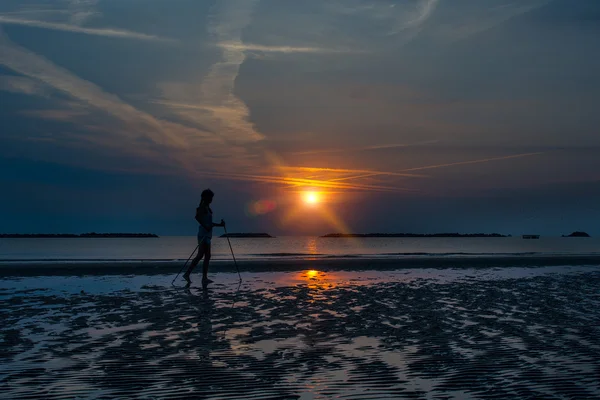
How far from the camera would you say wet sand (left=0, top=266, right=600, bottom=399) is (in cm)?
700

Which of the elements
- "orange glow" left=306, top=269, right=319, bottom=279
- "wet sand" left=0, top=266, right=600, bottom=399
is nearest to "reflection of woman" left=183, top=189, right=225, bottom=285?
"wet sand" left=0, top=266, right=600, bottom=399

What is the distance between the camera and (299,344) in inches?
384

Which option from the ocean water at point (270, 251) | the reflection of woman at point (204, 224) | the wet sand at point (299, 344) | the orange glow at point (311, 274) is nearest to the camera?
the wet sand at point (299, 344)

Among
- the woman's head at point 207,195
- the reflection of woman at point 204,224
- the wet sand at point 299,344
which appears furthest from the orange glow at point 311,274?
the wet sand at point 299,344

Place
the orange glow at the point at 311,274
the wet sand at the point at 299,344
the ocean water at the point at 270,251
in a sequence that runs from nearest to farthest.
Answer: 1. the wet sand at the point at 299,344
2. the orange glow at the point at 311,274
3. the ocean water at the point at 270,251

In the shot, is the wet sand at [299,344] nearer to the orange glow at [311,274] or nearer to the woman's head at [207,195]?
the woman's head at [207,195]

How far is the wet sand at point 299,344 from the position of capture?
23.0 feet

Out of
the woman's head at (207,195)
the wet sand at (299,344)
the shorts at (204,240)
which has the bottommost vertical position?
the wet sand at (299,344)

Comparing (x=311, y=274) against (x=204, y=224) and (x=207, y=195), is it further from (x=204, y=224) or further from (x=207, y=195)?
(x=207, y=195)

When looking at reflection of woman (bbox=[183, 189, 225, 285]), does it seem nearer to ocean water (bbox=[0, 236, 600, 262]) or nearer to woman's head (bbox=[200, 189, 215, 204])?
woman's head (bbox=[200, 189, 215, 204])

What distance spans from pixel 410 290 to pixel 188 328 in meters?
10.2

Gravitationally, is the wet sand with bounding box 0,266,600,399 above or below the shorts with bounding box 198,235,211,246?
below

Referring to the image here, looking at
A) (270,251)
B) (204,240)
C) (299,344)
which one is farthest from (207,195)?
(270,251)

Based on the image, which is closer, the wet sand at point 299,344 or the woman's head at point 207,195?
the wet sand at point 299,344
